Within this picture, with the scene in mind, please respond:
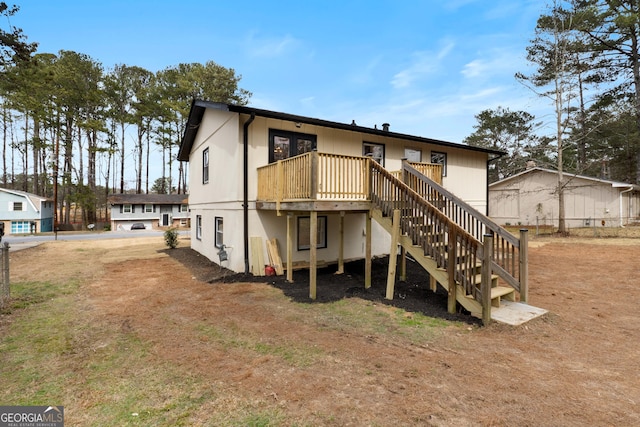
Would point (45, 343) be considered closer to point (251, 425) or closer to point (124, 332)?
point (124, 332)

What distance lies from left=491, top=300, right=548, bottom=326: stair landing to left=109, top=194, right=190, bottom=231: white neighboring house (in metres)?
36.2

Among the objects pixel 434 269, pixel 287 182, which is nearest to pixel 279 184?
pixel 287 182

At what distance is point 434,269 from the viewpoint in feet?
18.9

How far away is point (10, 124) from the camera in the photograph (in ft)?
112

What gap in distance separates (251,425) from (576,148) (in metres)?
41.2

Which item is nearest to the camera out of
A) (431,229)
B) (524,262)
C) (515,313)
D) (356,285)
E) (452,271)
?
(515,313)

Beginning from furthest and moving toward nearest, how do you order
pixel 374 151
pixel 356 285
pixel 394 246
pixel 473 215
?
pixel 374 151 < pixel 356 285 < pixel 394 246 < pixel 473 215

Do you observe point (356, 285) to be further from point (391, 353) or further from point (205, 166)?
point (205, 166)

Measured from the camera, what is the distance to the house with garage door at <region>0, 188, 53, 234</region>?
104 ft

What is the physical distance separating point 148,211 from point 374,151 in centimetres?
3619

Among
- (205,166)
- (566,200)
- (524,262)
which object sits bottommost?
(524,262)

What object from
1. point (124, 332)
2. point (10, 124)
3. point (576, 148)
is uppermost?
point (10, 124)

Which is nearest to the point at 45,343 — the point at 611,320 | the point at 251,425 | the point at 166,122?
the point at 251,425

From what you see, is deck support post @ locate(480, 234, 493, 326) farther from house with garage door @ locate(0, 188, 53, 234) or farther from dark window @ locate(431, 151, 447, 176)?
house with garage door @ locate(0, 188, 53, 234)
